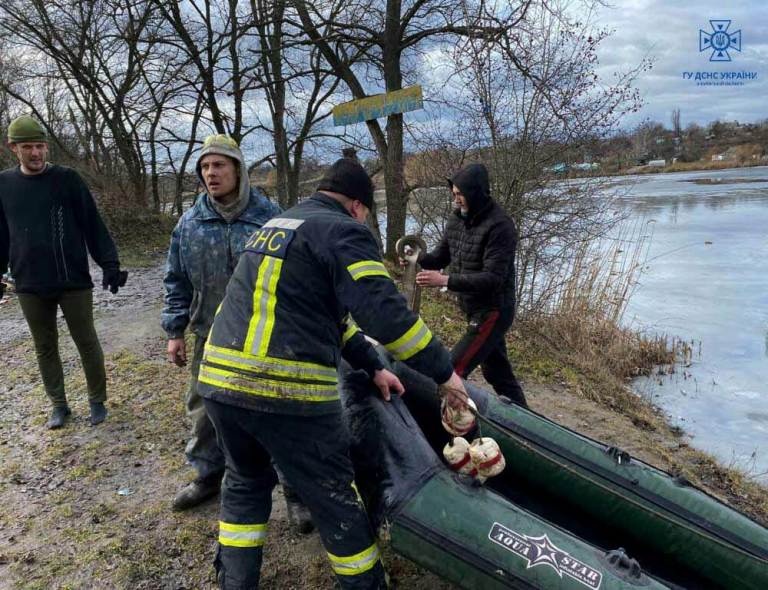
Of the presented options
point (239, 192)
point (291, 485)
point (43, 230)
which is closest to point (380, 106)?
point (43, 230)

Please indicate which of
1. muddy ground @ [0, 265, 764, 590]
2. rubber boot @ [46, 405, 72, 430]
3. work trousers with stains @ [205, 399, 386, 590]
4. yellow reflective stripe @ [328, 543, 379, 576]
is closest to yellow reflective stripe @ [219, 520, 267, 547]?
work trousers with stains @ [205, 399, 386, 590]

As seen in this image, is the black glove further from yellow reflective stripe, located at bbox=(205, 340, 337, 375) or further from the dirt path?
yellow reflective stripe, located at bbox=(205, 340, 337, 375)

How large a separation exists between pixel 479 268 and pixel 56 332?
2.68 meters

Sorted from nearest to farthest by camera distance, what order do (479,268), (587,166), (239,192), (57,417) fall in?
1. (239,192)
2. (479,268)
3. (57,417)
4. (587,166)

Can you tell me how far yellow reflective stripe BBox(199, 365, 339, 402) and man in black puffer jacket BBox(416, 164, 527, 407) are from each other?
153cm

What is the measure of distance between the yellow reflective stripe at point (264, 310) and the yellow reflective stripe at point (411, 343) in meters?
0.39

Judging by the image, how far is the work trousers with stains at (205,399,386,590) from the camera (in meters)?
1.96

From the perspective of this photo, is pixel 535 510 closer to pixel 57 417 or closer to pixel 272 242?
pixel 272 242

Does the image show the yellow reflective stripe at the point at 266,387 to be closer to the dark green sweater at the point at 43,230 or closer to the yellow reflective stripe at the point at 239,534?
the yellow reflective stripe at the point at 239,534

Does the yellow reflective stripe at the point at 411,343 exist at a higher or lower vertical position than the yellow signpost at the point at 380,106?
lower

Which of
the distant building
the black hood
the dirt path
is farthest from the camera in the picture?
the distant building

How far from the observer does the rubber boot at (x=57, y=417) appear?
379cm

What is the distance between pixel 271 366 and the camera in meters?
1.88

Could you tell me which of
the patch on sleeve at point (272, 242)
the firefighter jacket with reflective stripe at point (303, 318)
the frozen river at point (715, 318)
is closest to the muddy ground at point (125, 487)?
the frozen river at point (715, 318)
